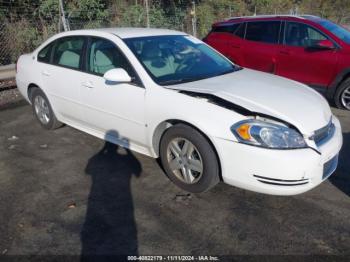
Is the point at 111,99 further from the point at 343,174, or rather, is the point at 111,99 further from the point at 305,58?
the point at 305,58

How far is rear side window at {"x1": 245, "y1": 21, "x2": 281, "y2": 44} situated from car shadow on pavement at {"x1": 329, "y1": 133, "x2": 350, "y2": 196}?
3.22 metres

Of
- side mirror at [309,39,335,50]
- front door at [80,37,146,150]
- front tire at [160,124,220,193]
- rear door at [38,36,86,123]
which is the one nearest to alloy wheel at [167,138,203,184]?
front tire at [160,124,220,193]

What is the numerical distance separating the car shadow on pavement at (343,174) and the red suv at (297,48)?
208 centimetres

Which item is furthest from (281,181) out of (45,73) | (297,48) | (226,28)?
(226,28)

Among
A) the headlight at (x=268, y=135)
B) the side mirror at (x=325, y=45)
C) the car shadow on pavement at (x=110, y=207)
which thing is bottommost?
the car shadow on pavement at (x=110, y=207)

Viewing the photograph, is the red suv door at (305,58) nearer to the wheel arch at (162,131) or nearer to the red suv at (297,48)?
the red suv at (297,48)

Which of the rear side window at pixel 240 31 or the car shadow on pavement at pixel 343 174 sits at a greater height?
→ the rear side window at pixel 240 31

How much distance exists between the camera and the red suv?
20.6 ft

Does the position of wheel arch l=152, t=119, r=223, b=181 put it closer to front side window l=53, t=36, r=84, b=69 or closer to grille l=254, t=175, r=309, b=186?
grille l=254, t=175, r=309, b=186

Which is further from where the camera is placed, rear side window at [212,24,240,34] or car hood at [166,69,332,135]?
rear side window at [212,24,240,34]

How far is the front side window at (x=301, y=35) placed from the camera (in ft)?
21.7

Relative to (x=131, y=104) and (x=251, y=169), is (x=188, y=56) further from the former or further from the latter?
(x=251, y=169)

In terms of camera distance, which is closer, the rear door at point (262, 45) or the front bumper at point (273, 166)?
the front bumper at point (273, 166)

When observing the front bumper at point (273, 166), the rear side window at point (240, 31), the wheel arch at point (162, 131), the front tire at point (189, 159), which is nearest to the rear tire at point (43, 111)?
the wheel arch at point (162, 131)
